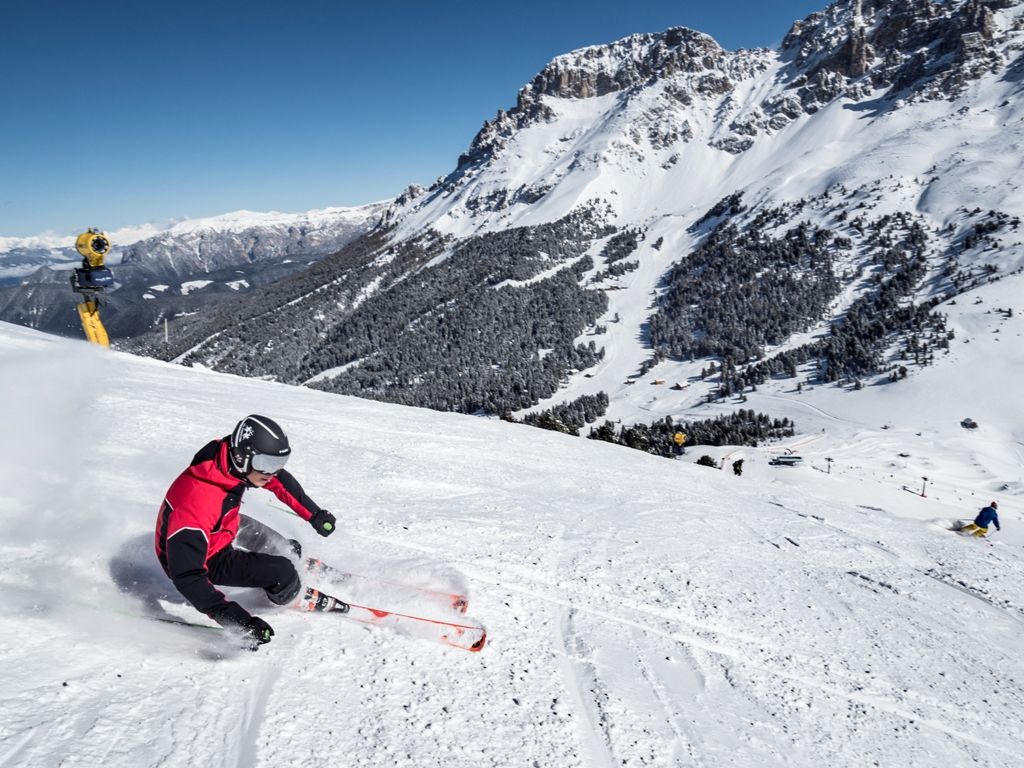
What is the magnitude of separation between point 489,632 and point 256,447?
127 inches

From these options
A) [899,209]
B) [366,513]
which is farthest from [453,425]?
[899,209]

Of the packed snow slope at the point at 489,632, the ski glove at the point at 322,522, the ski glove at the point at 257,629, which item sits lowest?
the packed snow slope at the point at 489,632

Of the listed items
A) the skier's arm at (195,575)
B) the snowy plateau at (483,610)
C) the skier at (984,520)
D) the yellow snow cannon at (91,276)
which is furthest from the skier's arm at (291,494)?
the skier at (984,520)

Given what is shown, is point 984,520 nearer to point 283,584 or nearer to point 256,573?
point 283,584

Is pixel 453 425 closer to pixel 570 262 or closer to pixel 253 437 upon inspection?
pixel 253 437

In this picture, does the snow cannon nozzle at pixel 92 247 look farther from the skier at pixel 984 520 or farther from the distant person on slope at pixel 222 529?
the skier at pixel 984 520

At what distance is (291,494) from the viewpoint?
20.6 ft

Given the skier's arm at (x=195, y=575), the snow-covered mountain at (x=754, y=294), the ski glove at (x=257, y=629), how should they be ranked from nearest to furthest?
the skier's arm at (x=195, y=575), the ski glove at (x=257, y=629), the snow-covered mountain at (x=754, y=294)

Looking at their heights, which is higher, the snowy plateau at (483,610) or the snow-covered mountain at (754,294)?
the snow-covered mountain at (754,294)

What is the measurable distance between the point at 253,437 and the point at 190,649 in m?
2.01

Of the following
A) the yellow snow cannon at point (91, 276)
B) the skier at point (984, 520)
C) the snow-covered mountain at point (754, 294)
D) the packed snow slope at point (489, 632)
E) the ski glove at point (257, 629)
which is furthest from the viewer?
the snow-covered mountain at point (754, 294)

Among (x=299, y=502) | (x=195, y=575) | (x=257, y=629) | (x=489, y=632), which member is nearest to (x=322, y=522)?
(x=299, y=502)

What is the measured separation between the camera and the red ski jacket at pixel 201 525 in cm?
475

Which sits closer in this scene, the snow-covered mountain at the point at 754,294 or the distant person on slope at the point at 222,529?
the distant person on slope at the point at 222,529
